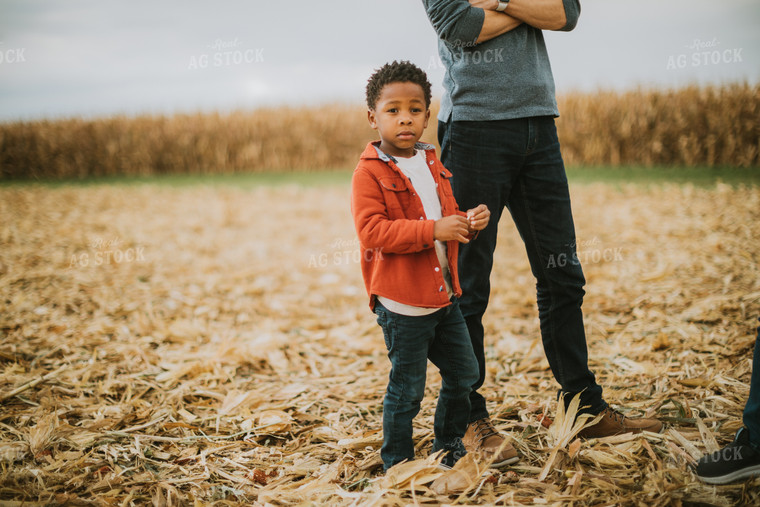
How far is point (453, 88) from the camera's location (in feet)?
7.19

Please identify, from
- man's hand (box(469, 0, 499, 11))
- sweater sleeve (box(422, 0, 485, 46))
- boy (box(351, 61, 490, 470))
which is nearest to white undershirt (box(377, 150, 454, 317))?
boy (box(351, 61, 490, 470))

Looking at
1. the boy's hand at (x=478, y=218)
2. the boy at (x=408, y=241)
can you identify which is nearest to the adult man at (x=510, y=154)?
the boy at (x=408, y=241)

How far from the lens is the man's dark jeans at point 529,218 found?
2.17 meters

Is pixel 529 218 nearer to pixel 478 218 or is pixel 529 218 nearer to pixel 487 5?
pixel 478 218

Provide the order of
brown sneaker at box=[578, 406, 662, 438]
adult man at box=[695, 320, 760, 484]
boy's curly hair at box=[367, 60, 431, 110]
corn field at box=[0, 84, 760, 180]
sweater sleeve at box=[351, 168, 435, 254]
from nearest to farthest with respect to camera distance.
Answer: sweater sleeve at box=[351, 168, 435, 254] → boy's curly hair at box=[367, 60, 431, 110] → adult man at box=[695, 320, 760, 484] → brown sneaker at box=[578, 406, 662, 438] → corn field at box=[0, 84, 760, 180]

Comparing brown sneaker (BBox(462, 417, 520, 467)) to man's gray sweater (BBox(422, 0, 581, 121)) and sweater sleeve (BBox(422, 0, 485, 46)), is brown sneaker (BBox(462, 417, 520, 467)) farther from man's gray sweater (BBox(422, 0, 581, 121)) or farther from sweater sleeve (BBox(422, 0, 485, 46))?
sweater sleeve (BBox(422, 0, 485, 46))

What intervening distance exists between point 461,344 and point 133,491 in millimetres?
1502

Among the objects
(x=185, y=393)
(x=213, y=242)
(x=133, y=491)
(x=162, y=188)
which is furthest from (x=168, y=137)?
(x=133, y=491)

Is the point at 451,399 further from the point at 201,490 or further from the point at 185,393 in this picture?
the point at 185,393

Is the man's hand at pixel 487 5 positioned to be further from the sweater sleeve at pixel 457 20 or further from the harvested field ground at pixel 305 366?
the harvested field ground at pixel 305 366

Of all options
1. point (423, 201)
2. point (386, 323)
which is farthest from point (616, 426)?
point (423, 201)

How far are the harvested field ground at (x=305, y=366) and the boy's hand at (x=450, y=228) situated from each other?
0.94 meters

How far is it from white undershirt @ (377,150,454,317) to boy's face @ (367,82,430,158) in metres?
0.08

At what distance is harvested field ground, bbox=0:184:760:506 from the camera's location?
224cm
